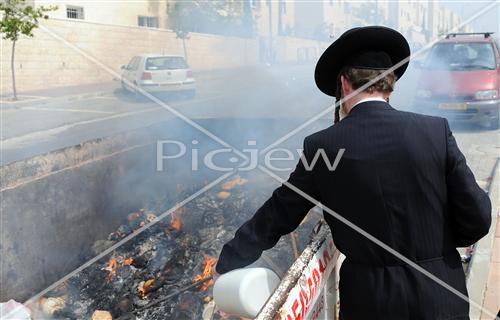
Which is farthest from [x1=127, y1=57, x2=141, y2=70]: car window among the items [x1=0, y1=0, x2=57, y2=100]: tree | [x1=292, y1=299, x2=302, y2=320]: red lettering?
[x1=292, y1=299, x2=302, y2=320]: red lettering

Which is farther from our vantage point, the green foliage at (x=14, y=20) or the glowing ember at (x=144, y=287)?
the green foliage at (x=14, y=20)

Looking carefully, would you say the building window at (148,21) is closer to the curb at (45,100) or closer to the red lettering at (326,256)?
the curb at (45,100)

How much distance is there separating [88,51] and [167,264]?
16924mm

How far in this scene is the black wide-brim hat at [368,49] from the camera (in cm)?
160

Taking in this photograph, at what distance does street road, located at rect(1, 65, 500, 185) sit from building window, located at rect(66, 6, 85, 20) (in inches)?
165

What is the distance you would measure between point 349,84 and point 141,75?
13.6m

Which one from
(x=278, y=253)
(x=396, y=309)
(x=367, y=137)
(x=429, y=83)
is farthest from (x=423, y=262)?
(x=429, y=83)

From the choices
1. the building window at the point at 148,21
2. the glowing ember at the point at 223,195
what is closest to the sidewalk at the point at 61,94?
the building window at the point at 148,21

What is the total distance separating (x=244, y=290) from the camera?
1.52 metres

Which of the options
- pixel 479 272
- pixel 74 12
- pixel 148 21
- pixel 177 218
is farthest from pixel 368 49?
pixel 148 21

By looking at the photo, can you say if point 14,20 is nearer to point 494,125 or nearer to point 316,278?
point 494,125

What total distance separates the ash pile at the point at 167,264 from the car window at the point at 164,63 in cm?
1033

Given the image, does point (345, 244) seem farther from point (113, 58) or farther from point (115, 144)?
point (113, 58)
